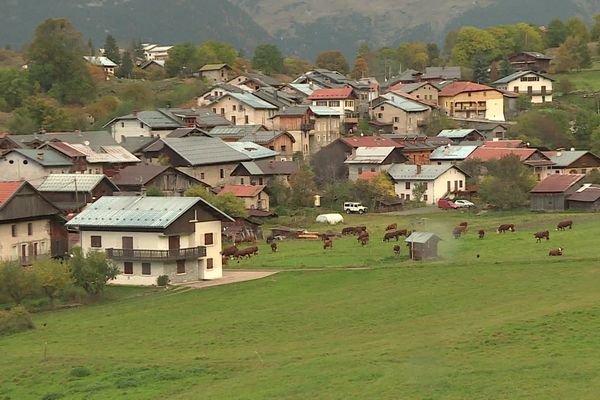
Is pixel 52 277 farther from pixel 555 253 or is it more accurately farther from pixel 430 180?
pixel 430 180

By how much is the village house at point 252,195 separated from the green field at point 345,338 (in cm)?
2673

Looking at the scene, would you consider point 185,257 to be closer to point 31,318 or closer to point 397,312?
point 31,318

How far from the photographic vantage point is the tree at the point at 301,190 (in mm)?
78125

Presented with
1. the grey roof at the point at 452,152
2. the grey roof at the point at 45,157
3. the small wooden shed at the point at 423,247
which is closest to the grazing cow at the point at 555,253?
the small wooden shed at the point at 423,247

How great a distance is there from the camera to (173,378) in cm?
2988

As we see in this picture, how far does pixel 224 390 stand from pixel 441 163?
63.5 m

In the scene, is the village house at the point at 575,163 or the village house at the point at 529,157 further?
the village house at the point at 575,163

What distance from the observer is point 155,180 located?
246ft

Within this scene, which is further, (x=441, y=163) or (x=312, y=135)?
(x=312, y=135)

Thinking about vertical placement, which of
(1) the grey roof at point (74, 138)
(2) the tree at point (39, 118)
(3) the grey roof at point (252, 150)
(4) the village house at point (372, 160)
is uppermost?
(2) the tree at point (39, 118)

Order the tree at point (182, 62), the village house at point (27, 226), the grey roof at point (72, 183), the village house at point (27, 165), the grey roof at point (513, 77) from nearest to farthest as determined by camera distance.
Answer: the village house at point (27, 226) < the grey roof at point (72, 183) < the village house at point (27, 165) < the grey roof at point (513, 77) < the tree at point (182, 62)

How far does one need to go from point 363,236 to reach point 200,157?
1058 inches

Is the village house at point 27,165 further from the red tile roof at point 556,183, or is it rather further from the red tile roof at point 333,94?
the red tile roof at point 333,94

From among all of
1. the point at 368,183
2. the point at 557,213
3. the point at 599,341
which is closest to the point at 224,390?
the point at 599,341
